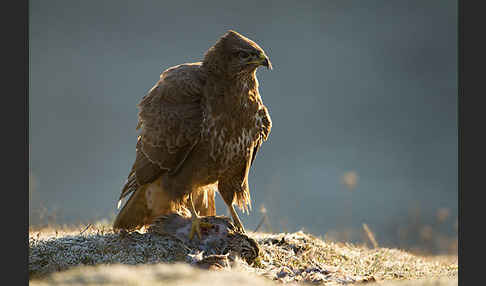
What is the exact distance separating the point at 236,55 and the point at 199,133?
865 mm

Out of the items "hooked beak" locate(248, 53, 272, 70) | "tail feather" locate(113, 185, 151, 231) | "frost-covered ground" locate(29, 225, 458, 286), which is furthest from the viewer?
"tail feather" locate(113, 185, 151, 231)

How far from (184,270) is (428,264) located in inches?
163

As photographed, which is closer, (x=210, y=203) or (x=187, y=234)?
(x=187, y=234)

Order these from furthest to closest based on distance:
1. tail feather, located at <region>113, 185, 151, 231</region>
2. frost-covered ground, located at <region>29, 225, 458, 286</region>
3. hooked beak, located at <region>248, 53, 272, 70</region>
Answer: tail feather, located at <region>113, 185, 151, 231</region> → hooked beak, located at <region>248, 53, 272, 70</region> → frost-covered ground, located at <region>29, 225, 458, 286</region>

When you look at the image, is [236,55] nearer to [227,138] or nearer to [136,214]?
[227,138]

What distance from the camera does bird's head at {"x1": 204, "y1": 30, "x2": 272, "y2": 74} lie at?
472cm

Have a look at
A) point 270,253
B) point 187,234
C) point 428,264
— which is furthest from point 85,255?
point 428,264

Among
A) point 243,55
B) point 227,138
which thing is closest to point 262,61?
point 243,55

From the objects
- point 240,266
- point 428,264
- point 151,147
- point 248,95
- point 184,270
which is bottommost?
point 428,264

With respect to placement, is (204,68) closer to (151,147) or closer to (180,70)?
(180,70)

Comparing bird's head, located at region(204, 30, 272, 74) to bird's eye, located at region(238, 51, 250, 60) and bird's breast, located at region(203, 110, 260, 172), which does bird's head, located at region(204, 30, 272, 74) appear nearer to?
bird's eye, located at region(238, 51, 250, 60)

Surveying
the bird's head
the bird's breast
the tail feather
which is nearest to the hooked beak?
the bird's head

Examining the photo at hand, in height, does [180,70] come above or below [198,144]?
above

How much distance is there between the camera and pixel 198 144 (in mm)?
4852
